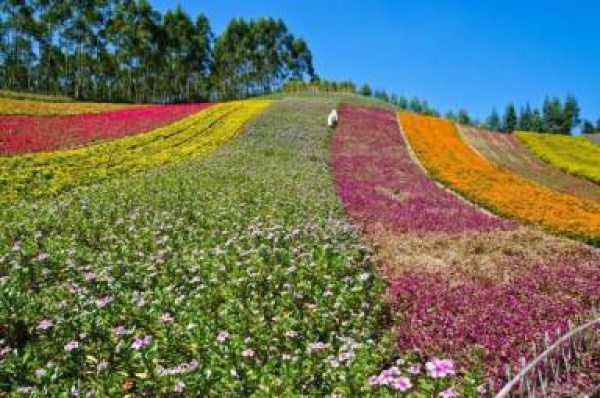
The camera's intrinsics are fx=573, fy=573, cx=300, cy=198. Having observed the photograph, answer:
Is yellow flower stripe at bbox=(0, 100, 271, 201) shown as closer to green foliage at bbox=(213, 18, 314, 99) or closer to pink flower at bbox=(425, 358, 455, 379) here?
pink flower at bbox=(425, 358, 455, 379)

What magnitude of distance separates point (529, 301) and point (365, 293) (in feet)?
8.99

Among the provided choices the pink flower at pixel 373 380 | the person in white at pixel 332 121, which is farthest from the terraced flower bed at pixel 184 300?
the person in white at pixel 332 121

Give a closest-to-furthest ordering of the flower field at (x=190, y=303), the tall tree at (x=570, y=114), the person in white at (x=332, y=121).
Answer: the flower field at (x=190, y=303) → the person in white at (x=332, y=121) → the tall tree at (x=570, y=114)

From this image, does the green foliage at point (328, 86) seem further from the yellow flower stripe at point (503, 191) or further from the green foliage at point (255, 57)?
the yellow flower stripe at point (503, 191)

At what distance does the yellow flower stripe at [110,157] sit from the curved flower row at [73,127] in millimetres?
1768

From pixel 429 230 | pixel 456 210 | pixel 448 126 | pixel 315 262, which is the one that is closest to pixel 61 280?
pixel 315 262

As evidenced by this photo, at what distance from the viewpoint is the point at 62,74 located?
305 ft

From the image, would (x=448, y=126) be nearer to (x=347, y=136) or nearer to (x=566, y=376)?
(x=347, y=136)

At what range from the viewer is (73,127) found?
37.7 m

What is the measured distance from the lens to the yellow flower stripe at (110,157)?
62.7 feet

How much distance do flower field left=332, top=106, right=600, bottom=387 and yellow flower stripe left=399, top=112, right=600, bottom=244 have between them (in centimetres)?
196

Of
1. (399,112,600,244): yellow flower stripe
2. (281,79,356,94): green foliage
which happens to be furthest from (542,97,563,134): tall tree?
(399,112,600,244): yellow flower stripe

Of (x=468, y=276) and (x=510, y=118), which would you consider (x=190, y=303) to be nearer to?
(x=468, y=276)

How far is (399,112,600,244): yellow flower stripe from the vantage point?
20000 mm
